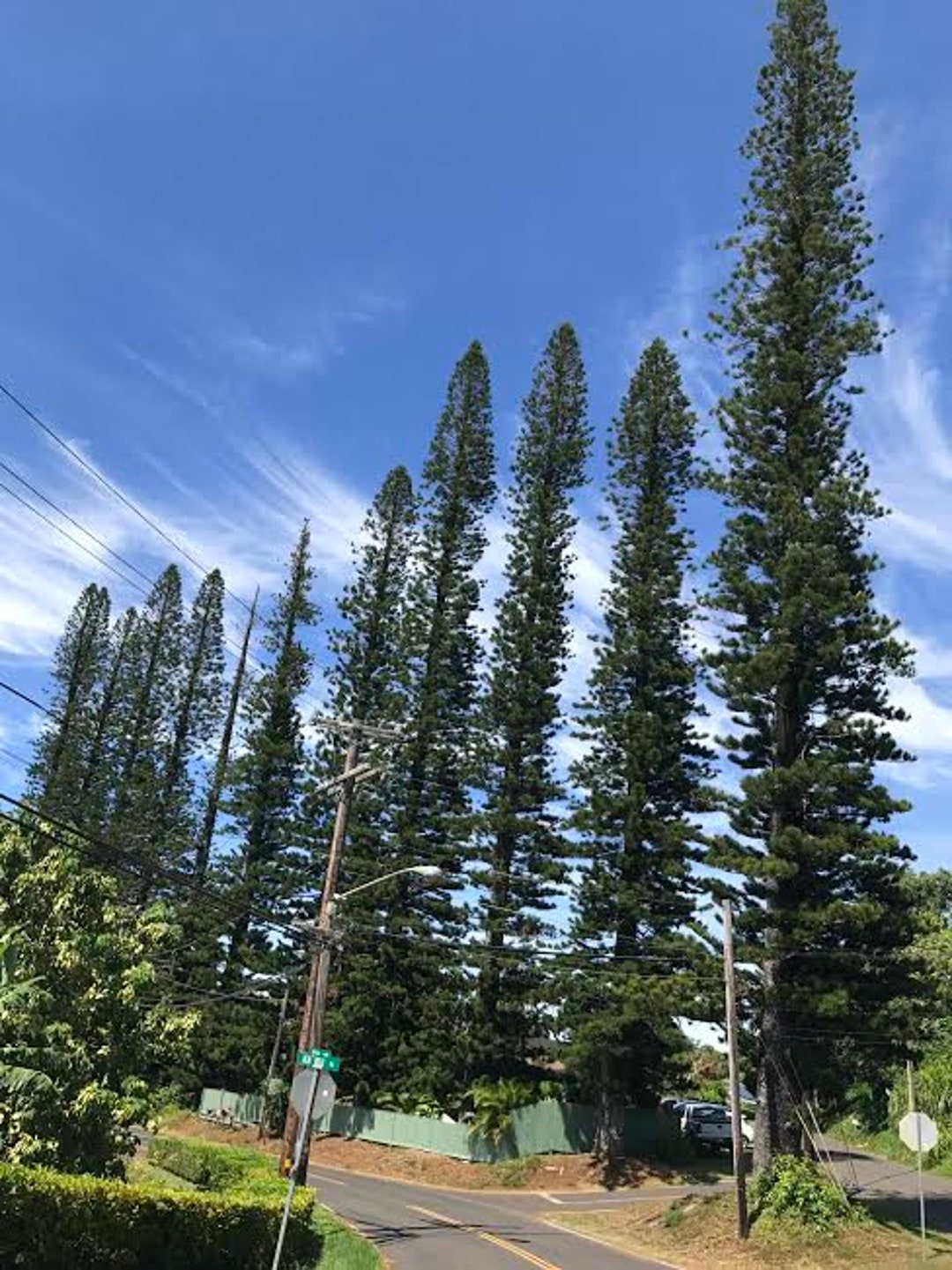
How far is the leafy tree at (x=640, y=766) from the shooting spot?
35.4 metres

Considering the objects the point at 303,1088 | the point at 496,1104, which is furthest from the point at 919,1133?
the point at 496,1104

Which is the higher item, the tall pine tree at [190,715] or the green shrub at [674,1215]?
the tall pine tree at [190,715]

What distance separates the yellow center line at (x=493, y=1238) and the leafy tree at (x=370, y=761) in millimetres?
13162

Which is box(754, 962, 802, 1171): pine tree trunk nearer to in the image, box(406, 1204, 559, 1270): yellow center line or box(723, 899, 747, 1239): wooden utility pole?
box(723, 899, 747, 1239): wooden utility pole

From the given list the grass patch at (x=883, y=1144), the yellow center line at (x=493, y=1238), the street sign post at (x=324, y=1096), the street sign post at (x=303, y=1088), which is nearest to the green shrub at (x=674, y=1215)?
the yellow center line at (x=493, y=1238)

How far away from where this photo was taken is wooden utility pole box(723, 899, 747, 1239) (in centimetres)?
2277

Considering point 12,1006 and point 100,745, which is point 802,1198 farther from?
point 100,745

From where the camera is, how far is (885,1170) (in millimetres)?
37312

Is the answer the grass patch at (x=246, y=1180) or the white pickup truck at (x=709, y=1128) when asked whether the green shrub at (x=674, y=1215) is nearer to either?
the grass patch at (x=246, y=1180)

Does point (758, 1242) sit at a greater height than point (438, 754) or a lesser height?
lesser

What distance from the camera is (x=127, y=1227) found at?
13844 mm

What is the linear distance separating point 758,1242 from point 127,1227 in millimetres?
14258

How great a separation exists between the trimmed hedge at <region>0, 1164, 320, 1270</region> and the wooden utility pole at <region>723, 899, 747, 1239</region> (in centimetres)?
1023

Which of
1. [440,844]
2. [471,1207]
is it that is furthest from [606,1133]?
[440,844]
